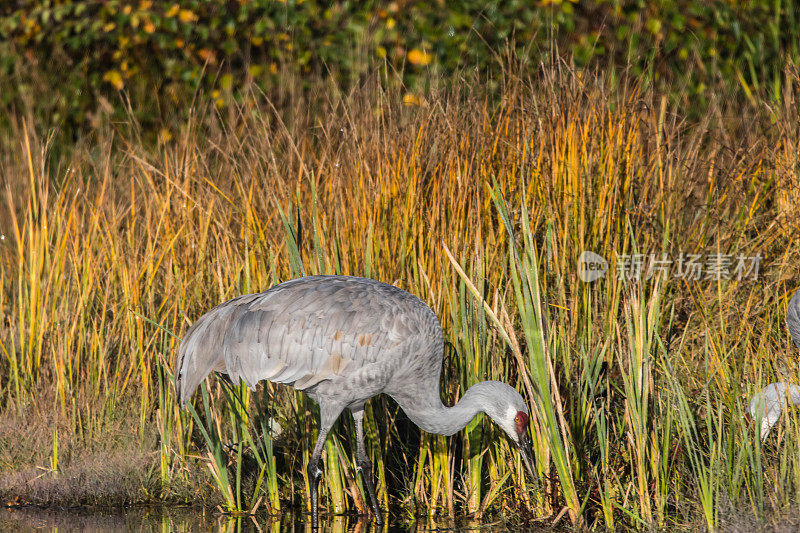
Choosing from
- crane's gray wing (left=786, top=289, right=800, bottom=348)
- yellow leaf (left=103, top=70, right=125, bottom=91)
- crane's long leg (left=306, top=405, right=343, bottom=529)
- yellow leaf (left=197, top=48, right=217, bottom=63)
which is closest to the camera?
crane's long leg (left=306, top=405, right=343, bottom=529)

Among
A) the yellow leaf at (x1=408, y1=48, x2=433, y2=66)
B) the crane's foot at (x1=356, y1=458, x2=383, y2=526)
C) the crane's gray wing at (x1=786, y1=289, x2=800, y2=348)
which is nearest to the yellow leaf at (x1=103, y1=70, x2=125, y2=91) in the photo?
the yellow leaf at (x1=408, y1=48, x2=433, y2=66)

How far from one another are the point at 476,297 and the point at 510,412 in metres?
0.48

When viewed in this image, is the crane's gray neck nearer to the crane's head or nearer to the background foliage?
the crane's head

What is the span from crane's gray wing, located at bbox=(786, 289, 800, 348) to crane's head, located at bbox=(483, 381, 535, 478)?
55.5 inches

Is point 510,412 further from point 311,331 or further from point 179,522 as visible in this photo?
point 179,522

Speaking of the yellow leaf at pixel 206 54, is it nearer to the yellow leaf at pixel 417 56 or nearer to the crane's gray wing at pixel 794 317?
the yellow leaf at pixel 417 56

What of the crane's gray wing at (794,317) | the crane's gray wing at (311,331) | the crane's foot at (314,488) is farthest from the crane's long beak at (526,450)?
the crane's gray wing at (794,317)

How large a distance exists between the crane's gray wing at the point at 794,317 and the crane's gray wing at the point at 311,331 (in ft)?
5.59

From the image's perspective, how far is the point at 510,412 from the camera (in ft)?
11.7

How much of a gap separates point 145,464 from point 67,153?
3.64m

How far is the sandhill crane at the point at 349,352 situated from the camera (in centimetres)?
360

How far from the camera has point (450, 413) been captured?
3.66 meters

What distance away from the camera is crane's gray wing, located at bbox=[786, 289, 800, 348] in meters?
4.18

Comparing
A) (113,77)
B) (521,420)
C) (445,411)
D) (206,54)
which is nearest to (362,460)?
(445,411)
